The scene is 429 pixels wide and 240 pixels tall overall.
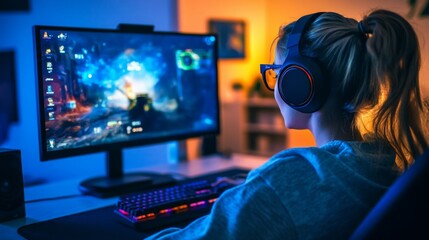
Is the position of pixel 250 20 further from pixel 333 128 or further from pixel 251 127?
pixel 333 128

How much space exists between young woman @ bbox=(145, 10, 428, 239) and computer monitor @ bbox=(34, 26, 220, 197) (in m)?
0.53

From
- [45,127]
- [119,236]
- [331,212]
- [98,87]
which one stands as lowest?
[119,236]

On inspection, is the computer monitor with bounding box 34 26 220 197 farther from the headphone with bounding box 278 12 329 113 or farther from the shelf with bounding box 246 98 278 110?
the shelf with bounding box 246 98 278 110

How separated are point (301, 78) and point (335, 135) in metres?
0.14

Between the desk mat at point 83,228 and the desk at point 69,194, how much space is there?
0.04 meters

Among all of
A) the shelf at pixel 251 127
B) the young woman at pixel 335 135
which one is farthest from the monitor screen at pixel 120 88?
the shelf at pixel 251 127

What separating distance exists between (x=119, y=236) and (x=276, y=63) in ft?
1.71

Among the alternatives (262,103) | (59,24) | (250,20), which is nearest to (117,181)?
(59,24)

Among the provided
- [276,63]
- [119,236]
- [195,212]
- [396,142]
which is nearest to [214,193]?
[195,212]

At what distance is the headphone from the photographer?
84cm

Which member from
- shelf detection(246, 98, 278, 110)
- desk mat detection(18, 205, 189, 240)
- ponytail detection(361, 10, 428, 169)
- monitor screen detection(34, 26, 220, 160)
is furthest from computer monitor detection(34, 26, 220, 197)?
shelf detection(246, 98, 278, 110)

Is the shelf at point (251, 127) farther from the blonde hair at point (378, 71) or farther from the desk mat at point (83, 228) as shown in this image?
the blonde hair at point (378, 71)

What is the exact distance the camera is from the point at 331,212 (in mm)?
751

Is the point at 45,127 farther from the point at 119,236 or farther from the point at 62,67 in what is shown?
the point at 119,236
